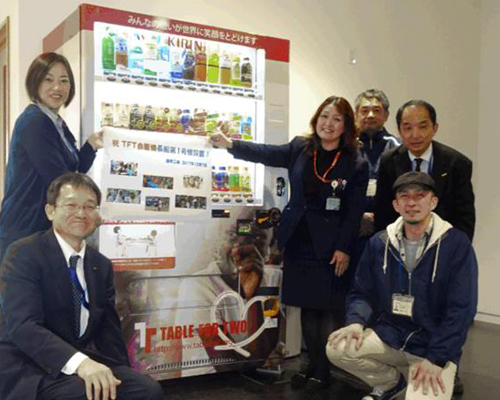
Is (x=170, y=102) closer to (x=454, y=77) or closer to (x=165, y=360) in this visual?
(x=165, y=360)

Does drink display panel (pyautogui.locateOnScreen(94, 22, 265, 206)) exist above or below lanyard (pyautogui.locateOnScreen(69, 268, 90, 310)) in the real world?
above

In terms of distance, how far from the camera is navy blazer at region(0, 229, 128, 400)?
175cm

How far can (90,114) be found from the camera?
8.79 feet

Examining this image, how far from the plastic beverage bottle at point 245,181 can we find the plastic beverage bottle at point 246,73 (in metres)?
0.50

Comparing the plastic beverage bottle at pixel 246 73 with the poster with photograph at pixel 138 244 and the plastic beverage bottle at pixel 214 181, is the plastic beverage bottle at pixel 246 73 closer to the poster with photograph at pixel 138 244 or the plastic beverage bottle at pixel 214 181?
the plastic beverage bottle at pixel 214 181

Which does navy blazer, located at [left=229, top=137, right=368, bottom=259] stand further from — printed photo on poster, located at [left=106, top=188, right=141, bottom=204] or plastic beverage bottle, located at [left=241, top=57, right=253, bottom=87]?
printed photo on poster, located at [left=106, top=188, right=141, bottom=204]

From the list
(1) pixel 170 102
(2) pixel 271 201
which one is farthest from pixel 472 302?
(1) pixel 170 102

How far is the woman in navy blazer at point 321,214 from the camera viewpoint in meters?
2.99

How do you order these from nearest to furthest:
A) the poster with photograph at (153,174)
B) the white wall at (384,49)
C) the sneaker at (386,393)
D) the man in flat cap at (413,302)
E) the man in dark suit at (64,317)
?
the man in dark suit at (64,317) → the man in flat cap at (413,302) → the sneaker at (386,393) → the poster with photograph at (153,174) → the white wall at (384,49)

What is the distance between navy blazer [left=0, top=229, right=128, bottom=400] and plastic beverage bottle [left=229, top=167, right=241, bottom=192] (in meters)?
1.27

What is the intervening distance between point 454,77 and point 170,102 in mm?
3469

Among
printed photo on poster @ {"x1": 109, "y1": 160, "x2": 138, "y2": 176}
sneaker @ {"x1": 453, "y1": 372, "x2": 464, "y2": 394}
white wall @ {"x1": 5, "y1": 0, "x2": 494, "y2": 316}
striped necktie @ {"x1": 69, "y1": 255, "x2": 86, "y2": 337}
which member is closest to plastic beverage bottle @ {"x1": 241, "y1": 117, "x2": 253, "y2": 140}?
printed photo on poster @ {"x1": 109, "y1": 160, "x2": 138, "y2": 176}

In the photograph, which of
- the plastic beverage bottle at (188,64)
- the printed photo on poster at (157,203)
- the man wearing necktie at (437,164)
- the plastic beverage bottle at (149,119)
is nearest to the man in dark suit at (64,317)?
the printed photo on poster at (157,203)

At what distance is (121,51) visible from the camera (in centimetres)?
278
